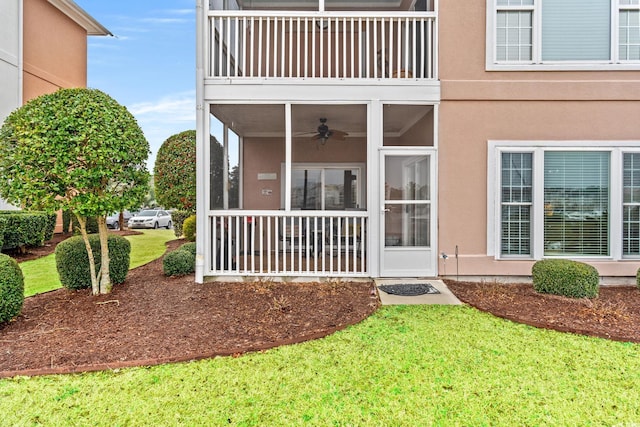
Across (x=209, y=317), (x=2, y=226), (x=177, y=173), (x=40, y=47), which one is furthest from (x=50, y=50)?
(x=209, y=317)

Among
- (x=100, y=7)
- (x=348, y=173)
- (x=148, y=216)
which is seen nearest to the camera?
(x=348, y=173)

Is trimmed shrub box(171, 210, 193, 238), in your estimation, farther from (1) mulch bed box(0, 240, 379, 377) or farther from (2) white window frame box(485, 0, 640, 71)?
(2) white window frame box(485, 0, 640, 71)

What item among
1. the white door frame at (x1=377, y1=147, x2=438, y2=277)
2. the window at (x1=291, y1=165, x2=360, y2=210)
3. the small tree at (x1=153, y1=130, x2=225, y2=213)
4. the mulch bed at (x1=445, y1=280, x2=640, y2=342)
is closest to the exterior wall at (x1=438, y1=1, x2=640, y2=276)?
the white door frame at (x1=377, y1=147, x2=438, y2=277)

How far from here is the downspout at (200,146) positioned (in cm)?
577

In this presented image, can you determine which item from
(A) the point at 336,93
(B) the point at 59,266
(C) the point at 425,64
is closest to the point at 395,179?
(A) the point at 336,93

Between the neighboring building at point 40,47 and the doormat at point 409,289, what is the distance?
34.7 ft

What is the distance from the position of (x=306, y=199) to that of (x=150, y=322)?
5.69 meters

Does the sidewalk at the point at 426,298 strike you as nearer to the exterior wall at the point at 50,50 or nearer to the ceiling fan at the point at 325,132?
the ceiling fan at the point at 325,132

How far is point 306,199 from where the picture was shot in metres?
9.29

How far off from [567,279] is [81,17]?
54.8 ft

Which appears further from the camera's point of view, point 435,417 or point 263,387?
point 263,387

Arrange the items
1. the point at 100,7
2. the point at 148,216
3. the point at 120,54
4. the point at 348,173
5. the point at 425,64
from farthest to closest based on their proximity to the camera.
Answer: the point at 148,216 < the point at 120,54 < the point at 100,7 < the point at 348,173 < the point at 425,64

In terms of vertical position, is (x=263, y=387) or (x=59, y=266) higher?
(x=59, y=266)

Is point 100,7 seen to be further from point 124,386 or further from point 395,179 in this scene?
point 124,386
